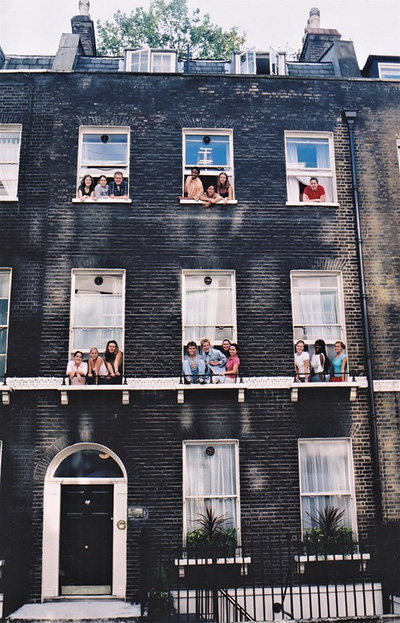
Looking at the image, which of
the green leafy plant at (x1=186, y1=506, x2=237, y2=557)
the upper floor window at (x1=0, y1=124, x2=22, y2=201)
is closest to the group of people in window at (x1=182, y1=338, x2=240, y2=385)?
the green leafy plant at (x1=186, y1=506, x2=237, y2=557)

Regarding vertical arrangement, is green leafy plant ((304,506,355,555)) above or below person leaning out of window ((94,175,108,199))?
below

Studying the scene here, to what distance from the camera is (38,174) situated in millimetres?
15445

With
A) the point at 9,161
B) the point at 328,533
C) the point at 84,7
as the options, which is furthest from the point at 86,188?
the point at 328,533

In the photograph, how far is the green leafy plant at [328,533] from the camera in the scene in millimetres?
13461

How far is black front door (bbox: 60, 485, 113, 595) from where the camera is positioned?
44.3 feet

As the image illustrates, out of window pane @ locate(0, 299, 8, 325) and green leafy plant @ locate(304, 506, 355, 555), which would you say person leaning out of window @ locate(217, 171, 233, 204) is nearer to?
window pane @ locate(0, 299, 8, 325)

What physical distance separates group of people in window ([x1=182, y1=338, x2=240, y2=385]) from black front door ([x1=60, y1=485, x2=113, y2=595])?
2.99 metres

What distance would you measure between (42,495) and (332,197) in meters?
9.50

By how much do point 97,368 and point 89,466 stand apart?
2085mm

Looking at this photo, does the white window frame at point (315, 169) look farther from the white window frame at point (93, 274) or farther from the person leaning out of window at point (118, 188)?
the white window frame at point (93, 274)

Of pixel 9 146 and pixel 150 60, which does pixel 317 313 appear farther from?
pixel 150 60

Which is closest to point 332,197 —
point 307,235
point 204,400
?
point 307,235

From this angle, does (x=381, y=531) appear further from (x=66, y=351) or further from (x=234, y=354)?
(x=66, y=351)

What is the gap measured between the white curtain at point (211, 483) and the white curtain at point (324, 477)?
1526mm
